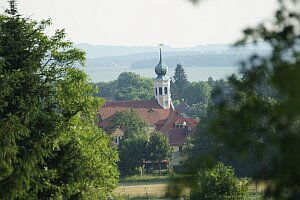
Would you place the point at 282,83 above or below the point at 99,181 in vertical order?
above

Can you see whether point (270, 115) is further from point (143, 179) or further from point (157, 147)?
point (157, 147)

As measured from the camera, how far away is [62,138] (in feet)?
73.4

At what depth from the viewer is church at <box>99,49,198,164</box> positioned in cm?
8456

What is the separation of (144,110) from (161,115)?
255cm

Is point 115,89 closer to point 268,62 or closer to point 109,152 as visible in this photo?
point 109,152

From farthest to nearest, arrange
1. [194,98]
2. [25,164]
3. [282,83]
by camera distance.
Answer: [194,98] → [25,164] → [282,83]

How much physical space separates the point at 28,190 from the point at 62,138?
2.47 m

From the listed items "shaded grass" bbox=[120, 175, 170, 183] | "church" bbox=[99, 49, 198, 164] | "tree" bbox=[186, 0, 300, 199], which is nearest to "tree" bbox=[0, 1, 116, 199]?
"tree" bbox=[186, 0, 300, 199]

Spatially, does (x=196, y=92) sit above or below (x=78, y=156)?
below

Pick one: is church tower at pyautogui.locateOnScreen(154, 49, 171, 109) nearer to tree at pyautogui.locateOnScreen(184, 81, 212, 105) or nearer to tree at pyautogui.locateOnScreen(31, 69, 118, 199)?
tree at pyautogui.locateOnScreen(184, 81, 212, 105)

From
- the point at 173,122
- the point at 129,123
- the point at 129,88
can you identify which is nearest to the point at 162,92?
the point at 173,122

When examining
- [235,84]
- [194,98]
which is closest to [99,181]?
[235,84]

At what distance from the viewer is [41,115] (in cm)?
2178

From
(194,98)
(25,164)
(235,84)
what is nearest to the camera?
(235,84)
